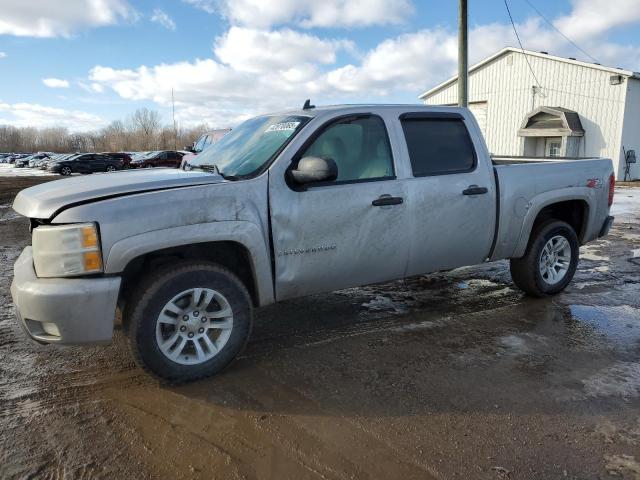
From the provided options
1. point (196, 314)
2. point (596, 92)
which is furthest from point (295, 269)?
point (596, 92)

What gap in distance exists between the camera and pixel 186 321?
11.2 ft

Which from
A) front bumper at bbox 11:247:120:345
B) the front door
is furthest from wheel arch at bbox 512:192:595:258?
front bumper at bbox 11:247:120:345

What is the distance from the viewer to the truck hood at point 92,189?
3.10 metres

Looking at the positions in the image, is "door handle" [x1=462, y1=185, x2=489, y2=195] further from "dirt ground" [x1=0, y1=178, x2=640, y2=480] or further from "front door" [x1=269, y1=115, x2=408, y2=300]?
"dirt ground" [x1=0, y1=178, x2=640, y2=480]

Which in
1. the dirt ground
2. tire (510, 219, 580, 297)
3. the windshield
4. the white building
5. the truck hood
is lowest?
the dirt ground

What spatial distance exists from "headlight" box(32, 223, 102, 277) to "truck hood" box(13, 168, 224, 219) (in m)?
0.14

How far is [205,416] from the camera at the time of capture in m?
3.08

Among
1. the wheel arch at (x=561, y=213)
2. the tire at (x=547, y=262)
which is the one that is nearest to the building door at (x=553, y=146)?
the wheel arch at (x=561, y=213)

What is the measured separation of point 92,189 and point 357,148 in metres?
2.06

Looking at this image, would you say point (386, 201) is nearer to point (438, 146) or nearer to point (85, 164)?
point (438, 146)

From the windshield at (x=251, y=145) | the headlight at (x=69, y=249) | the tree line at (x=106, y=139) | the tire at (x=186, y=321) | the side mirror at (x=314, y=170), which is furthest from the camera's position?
the tree line at (x=106, y=139)

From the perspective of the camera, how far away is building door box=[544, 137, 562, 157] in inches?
956

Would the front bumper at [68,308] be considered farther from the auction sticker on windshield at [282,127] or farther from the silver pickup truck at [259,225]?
the auction sticker on windshield at [282,127]

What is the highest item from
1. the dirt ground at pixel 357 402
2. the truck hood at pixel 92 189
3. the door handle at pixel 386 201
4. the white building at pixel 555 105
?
the white building at pixel 555 105
